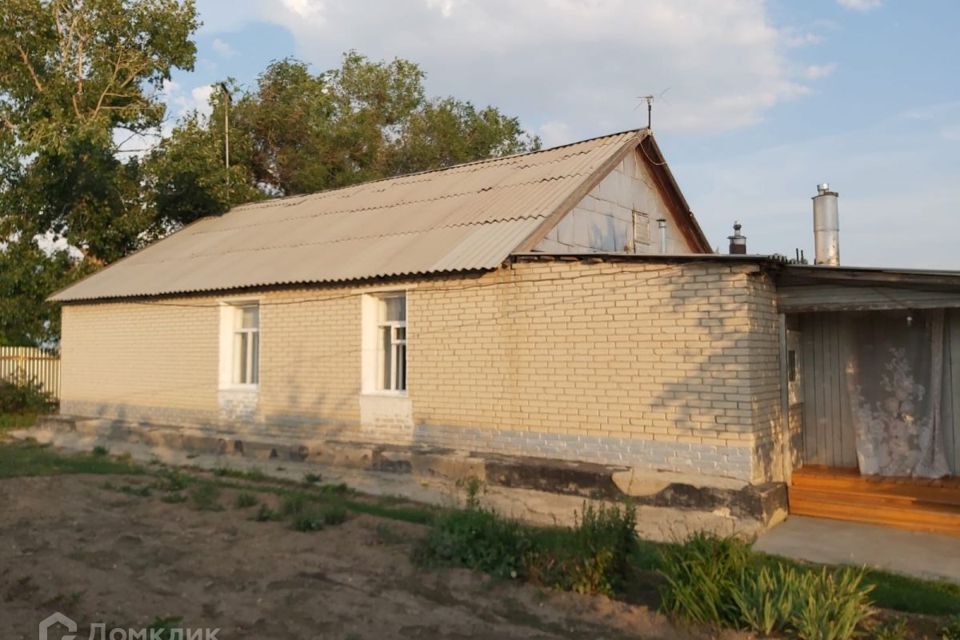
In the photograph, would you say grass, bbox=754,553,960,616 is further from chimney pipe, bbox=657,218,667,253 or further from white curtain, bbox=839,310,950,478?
chimney pipe, bbox=657,218,667,253

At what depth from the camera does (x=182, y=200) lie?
66.0 feet

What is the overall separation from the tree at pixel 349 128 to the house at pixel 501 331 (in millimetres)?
12979

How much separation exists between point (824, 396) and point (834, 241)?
6.06ft

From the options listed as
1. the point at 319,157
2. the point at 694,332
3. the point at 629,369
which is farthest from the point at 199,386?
the point at 319,157

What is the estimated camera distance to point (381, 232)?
12164mm

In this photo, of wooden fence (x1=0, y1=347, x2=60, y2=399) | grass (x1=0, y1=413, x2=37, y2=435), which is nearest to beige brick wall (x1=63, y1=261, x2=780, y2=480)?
grass (x1=0, y1=413, x2=37, y2=435)

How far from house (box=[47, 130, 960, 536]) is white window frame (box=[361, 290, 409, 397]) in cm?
3

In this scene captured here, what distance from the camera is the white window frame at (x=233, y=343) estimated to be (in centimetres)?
1285

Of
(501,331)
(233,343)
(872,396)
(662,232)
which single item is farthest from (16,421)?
(872,396)

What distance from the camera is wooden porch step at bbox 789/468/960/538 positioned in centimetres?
713

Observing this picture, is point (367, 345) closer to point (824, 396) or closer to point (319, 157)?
point (824, 396)

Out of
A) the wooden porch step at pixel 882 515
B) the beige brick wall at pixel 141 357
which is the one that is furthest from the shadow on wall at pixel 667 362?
the beige brick wall at pixel 141 357

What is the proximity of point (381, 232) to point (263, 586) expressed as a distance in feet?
24.7

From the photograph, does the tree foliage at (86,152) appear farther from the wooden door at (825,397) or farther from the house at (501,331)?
the wooden door at (825,397)
